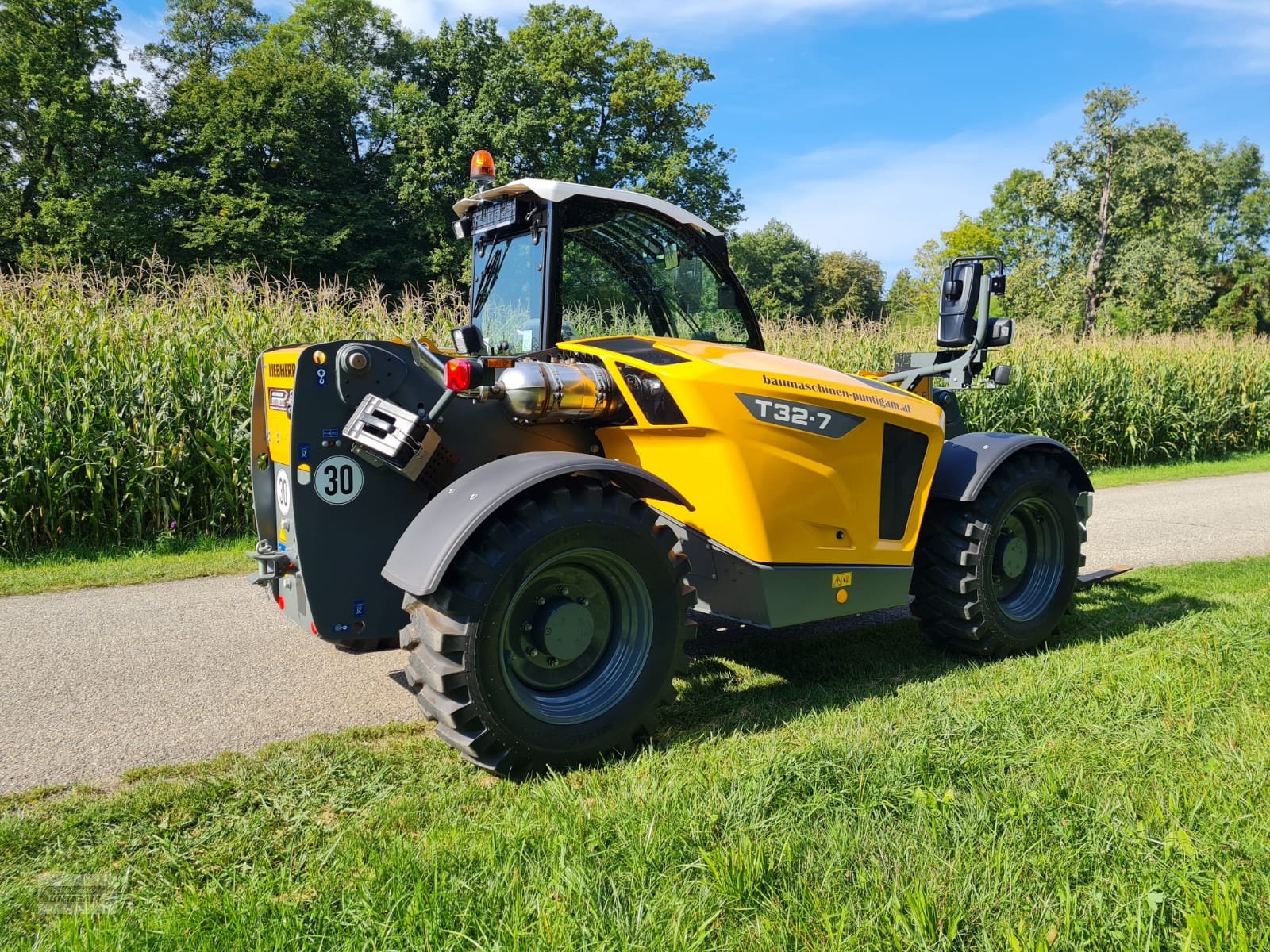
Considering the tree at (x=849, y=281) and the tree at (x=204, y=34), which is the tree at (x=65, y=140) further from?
the tree at (x=849, y=281)

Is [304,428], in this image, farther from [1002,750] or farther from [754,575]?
[1002,750]

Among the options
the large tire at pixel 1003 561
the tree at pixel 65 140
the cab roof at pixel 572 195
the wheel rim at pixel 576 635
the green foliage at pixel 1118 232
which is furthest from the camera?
the green foliage at pixel 1118 232

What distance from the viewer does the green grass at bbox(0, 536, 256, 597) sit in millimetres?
6426

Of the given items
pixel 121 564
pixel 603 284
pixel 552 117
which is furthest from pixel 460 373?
pixel 552 117

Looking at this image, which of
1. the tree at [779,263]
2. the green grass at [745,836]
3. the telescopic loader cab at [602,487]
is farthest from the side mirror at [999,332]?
the tree at [779,263]

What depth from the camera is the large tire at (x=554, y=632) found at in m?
3.21

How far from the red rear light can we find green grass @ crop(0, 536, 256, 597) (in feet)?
14.5

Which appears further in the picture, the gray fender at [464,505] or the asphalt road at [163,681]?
the asphalt road at [163,681]

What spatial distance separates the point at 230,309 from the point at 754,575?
22.8ft

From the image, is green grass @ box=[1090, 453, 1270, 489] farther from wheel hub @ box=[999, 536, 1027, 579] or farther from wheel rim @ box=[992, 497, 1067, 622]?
wheel hub @ box=[999, 536, 1027, 579]

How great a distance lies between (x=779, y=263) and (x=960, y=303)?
51.9 meters

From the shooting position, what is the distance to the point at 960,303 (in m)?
4.89

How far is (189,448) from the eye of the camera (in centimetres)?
785

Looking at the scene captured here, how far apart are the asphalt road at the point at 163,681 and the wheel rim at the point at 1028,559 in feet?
3.47
